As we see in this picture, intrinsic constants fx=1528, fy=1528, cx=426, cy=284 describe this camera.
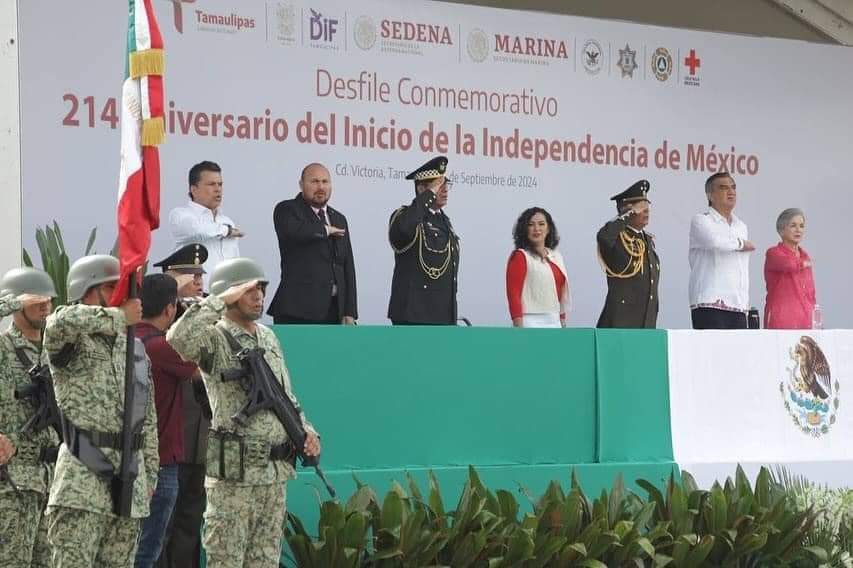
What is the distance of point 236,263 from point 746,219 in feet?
23.2

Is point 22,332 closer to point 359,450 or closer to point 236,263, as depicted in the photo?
point 236,263

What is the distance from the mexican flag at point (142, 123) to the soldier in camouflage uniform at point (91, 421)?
269mm

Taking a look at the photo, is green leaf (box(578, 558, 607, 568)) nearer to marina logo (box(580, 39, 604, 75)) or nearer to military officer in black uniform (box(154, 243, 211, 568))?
military officer in black uniform (box(154, 243, 211, 568))

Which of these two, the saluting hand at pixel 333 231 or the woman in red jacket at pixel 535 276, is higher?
the saluting hand at pixel 333 231

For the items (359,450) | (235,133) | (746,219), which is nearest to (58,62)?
(235,133)

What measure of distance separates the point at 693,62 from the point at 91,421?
7.73 m

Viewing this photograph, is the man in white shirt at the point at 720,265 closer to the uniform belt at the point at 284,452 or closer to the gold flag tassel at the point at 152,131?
the uniform belt at the point at 284,452

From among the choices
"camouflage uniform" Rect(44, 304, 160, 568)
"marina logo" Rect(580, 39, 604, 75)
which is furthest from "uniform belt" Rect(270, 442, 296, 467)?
"marina logo" Rect(580, 39, 604, 75)

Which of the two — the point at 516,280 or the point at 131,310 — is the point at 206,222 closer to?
the point at 516,280

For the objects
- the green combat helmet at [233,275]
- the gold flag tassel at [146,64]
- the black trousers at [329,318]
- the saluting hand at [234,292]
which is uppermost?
the gold flag tassel at [146,64]

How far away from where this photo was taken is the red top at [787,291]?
10461mm

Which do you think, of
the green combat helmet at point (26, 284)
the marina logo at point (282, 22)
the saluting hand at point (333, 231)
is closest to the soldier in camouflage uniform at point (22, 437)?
the green combat helmet at point (26, 284)

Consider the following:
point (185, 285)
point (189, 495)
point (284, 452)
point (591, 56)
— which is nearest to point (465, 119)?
point (591, 56)

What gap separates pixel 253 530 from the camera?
609cm
